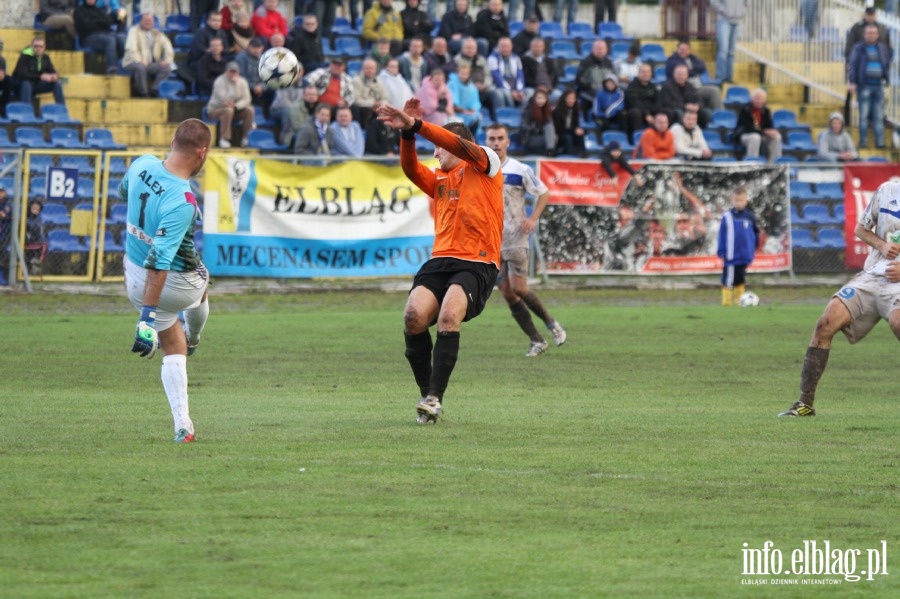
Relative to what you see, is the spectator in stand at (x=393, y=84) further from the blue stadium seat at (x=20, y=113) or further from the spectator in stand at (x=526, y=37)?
the blue stadium seat at (x=20, y=113)

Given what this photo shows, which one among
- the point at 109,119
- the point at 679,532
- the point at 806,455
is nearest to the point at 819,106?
the point at 109,119

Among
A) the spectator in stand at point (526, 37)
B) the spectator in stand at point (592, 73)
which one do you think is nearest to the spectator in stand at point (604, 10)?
the spectator in stand at point (526, 37)

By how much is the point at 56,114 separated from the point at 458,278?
16.3 metres

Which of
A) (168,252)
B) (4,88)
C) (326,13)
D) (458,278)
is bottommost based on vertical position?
(458,278)

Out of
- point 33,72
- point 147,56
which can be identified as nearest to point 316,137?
point 147,56

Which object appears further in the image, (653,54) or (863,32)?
(653,54)

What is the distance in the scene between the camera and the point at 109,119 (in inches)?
1022

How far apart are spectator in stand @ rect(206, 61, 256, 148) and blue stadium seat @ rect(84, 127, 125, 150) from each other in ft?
5.50

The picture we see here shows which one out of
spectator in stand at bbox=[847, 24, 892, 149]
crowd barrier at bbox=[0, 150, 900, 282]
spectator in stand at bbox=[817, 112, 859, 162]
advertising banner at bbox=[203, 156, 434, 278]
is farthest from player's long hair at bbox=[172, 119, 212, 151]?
spectator in stand at bbox=[847, 24, 892, 149]

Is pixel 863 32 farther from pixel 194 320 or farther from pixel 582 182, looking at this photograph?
pixel 194 320

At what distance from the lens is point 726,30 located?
101 feet

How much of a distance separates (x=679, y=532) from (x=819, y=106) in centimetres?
2646

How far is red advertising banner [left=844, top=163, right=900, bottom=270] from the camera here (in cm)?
2678

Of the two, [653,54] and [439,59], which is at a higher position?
[653,54]
